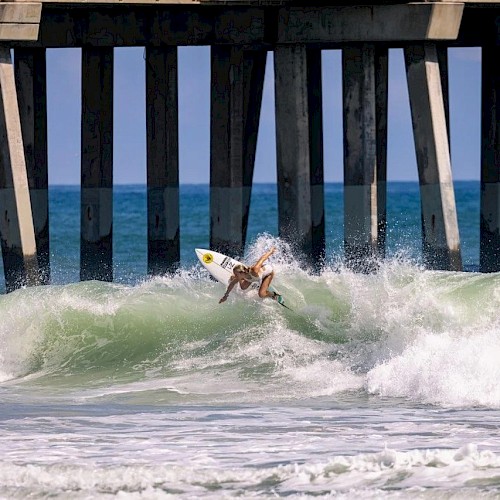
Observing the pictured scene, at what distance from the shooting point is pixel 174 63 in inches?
940

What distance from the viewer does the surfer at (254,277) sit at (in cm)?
1888

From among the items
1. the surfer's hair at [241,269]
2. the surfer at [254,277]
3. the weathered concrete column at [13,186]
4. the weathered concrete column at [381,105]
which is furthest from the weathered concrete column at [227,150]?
the surfer's hair at [241,269]

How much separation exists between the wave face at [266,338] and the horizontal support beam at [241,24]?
3.21 metres

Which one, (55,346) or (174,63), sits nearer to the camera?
(55,346)

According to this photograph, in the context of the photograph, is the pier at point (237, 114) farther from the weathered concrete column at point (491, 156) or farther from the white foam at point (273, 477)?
the white foam at point (273, 477)

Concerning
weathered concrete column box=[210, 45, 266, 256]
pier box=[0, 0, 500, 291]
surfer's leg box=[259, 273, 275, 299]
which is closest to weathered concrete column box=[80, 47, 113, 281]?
pier box=[0, 0, 500, 291]

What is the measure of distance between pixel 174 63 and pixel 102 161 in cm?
197

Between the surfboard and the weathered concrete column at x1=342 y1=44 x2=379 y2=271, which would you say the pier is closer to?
the weathered concrete column at x1=342 y1=44 x2=379 y2=271

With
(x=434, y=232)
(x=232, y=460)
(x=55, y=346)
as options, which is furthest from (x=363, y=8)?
(x=232, y=460)

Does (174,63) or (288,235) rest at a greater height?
(174,63)

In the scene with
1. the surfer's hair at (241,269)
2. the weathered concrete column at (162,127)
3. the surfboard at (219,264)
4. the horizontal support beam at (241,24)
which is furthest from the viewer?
the weathered concrete column at (162,127)

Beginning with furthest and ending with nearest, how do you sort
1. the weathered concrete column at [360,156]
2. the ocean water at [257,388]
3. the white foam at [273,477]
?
the weathered concrete column at [360,156]
the ocean water at [257,388]
the white foam at [273,477]

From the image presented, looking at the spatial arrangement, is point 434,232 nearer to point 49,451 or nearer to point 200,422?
point 200,422

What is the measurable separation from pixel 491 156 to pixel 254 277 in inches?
309
